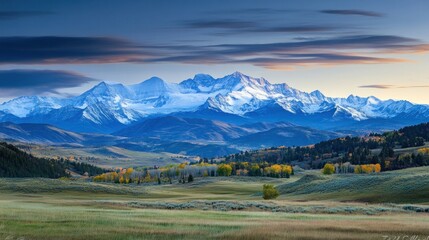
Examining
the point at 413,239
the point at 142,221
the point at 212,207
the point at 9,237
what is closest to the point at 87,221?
the point at 142,221

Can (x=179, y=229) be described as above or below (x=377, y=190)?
below

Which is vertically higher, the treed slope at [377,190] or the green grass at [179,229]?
the treed slope at [377,190]

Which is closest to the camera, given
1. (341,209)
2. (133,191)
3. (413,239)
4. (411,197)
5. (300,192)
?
(413,239)

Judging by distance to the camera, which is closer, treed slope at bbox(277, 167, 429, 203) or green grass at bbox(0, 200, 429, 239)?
green grass at bbox(0, 200, 429, 239)

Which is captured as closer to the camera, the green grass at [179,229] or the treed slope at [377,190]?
the green grass at [179,229]

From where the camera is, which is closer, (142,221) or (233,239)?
(233,239)

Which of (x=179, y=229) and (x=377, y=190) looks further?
(x=377, y=190)

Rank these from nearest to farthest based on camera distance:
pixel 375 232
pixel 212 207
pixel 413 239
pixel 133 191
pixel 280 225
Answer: pixel 413 239 → pixel 375 232 → pixel 280 225 → pixel 212 207 → pixel 133 191

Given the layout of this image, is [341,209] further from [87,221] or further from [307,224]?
[87,221]

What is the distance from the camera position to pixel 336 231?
39344 mm

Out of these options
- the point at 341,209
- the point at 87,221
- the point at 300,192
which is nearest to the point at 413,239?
the point at 87,221

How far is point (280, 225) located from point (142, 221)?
453 inches

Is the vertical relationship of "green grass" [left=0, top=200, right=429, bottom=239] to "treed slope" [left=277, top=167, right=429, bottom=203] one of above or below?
below

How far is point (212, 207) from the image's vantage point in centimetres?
7275
